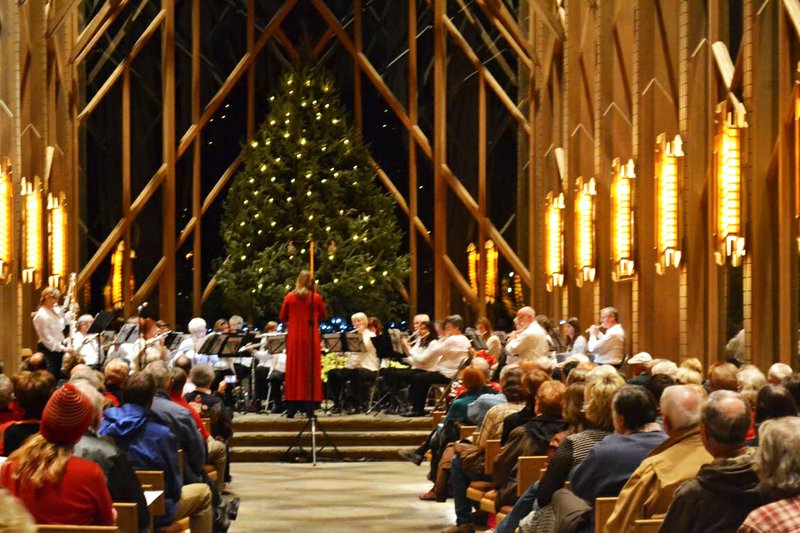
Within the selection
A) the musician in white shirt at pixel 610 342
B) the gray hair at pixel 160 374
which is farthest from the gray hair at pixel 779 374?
the musician in white shirt at pixel 610 342

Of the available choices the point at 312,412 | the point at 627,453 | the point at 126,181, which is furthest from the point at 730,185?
the point at 126,181

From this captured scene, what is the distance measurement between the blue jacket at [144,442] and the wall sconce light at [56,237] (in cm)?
1078

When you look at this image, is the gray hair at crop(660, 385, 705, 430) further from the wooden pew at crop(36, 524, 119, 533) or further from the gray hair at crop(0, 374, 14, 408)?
the gray hair at crop(0, 374, 14, 408)

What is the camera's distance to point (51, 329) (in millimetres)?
13430

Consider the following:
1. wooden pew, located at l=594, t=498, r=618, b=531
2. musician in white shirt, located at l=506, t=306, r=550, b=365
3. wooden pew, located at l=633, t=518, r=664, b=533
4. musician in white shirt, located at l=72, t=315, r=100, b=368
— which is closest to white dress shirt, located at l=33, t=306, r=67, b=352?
musician in white shirt, located at l=72, t=315, r=100, b=368

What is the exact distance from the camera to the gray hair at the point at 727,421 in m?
4.33

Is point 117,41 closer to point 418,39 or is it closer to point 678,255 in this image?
point 418,39

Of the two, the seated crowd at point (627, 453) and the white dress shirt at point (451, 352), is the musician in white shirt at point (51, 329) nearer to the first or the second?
the white dress shirt at point (451, 352)

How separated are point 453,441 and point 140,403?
11.7 feet

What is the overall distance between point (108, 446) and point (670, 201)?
26.1ft

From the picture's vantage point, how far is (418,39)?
20.9 meters

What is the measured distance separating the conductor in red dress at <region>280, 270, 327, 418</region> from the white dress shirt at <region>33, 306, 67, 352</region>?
2.17m

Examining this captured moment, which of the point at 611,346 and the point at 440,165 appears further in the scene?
the point at 440,165

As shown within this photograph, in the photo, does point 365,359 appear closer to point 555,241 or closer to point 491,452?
A: point 555,241
